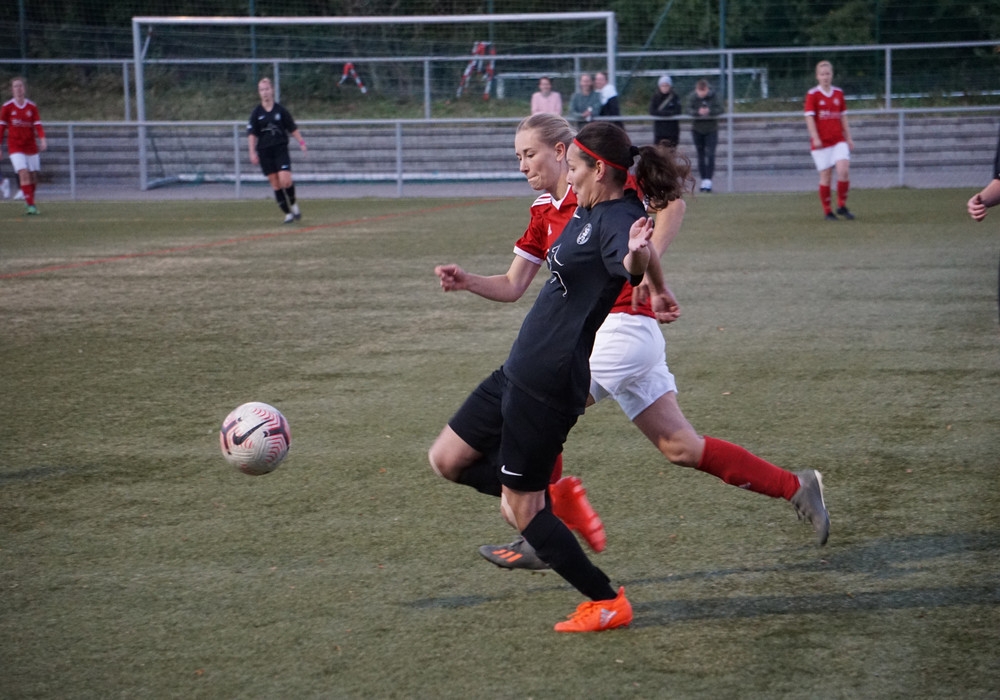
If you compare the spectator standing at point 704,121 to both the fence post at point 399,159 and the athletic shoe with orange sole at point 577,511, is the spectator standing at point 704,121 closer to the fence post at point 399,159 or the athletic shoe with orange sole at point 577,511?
the fence post at point 399,159

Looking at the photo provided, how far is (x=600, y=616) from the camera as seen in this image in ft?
11.2

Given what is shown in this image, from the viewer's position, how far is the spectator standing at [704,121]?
2041 centimetres

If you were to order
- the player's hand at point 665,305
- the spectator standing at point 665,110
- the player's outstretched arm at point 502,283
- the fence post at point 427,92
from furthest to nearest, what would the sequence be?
the fence post at point 427,92 < the spectator standing at point 665,110 < the player's outstretched arm at point 502,283 < the player's hand at point 665,305

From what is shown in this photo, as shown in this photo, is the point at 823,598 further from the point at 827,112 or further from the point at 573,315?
the point at 827,112

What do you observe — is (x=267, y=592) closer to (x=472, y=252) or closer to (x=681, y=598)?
(x=681, y=598)

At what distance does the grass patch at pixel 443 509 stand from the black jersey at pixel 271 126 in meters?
7.05

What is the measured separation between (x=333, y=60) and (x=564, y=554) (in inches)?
888

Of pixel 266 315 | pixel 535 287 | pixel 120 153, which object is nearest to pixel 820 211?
pixel 535 287

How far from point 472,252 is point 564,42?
15.0 meters

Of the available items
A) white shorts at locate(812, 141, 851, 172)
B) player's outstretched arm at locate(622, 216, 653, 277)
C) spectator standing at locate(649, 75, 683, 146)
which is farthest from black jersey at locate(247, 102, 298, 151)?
player's outstretched arm at locate(622, 216, 653, 277)

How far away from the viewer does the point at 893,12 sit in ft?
86.1

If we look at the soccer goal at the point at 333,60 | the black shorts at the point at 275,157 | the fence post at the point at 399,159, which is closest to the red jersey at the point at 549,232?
the black shorts at the point at 275,157

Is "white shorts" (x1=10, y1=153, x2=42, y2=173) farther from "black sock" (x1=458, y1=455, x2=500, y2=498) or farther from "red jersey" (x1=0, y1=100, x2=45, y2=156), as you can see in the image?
"black sock" (x1=458, y1=455, x2=500, y2=498)

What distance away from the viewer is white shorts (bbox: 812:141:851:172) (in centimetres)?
1507
